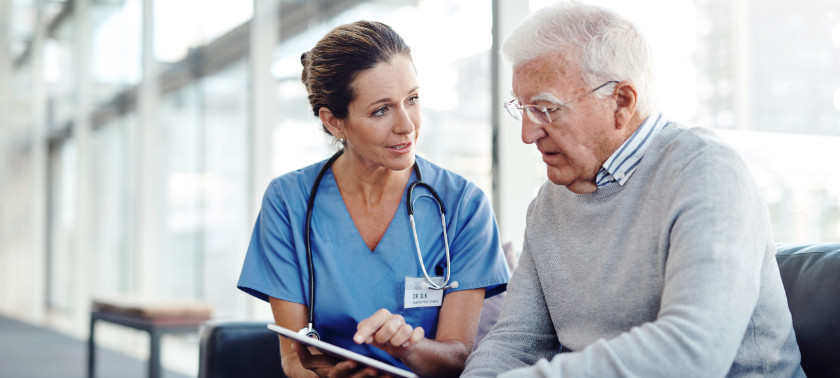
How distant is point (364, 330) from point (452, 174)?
536 millimetres

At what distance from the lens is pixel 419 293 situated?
1.62m

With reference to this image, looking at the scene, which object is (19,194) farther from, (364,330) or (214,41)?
(364,330)

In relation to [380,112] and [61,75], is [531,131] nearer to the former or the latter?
[380,112]

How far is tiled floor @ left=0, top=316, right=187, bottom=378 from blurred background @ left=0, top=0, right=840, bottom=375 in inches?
10.8

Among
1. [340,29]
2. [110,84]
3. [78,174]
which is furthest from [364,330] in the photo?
[78,174]

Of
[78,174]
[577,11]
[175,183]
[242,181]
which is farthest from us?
→ [78,174]

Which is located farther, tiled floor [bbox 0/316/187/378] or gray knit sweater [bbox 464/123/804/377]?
tiled floor [bbox 0/316/187/378]

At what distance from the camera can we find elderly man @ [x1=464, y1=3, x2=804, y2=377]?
3.11 feet

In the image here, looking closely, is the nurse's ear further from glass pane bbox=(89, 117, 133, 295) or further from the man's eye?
glass pane bbox=(89, 117, 133, 295)

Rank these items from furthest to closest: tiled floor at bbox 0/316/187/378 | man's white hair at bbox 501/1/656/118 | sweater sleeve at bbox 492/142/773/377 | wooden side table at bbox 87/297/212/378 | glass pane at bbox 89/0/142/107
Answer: glass pane at bbox 89/0/142/107
tiled floor at bbox 0/316/187/378
wooden side table at bbox 87/297/212/378
man's white hair at bbox 501/1/656/118
sweater sleeve at bbox 492/142/773/377

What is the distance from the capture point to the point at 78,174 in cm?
724

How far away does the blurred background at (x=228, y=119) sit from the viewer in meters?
2.05

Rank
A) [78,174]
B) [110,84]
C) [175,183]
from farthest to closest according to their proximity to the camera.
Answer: [78,174]
[110,84]
[175,183]

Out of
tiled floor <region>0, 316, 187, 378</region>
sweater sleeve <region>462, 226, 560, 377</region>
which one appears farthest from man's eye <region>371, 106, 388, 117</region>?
tiled floor <region>0, 316, 187, 378</region>
